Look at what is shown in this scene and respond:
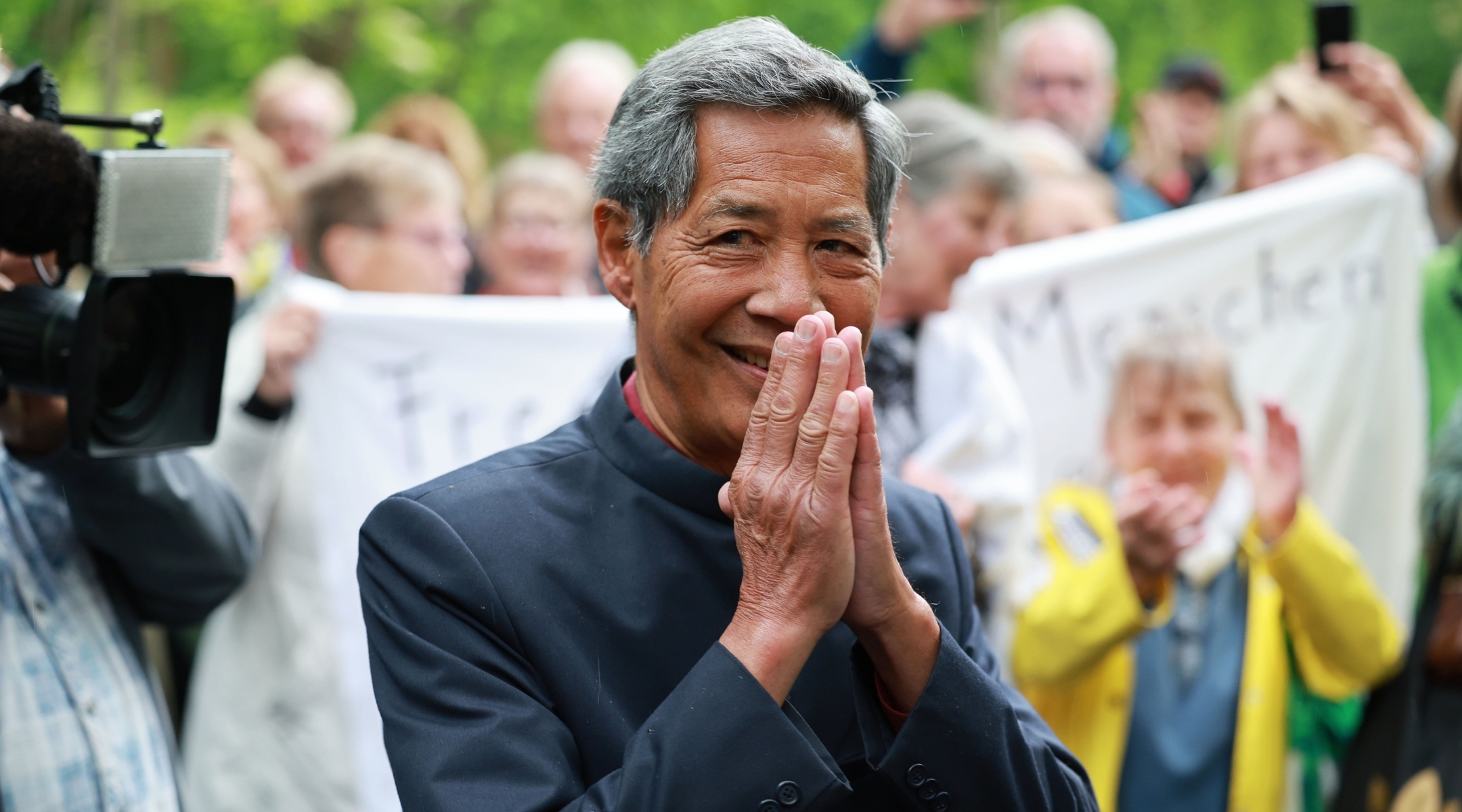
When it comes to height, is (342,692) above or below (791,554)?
below

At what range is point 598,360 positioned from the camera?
473 centimetres

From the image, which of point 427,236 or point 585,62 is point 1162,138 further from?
point 427,236

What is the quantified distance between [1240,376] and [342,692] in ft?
10.5

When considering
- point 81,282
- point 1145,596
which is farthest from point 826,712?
point 81,282

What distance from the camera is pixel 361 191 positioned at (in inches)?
187

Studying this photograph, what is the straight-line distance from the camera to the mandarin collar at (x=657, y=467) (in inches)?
84.4

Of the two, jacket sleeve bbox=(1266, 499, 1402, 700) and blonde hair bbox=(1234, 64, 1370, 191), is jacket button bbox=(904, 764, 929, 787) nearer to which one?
jacket sleeve bbox=(1266, 499, 1402, 700)

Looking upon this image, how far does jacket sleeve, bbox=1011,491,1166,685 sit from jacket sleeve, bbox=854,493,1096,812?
195 centimetres

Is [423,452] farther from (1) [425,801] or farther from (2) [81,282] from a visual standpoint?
(2) [81,282]

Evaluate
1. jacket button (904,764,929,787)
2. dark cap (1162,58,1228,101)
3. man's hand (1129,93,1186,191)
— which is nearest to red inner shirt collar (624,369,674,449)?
jacket button (904,764,929,787)

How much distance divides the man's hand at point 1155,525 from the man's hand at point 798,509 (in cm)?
228

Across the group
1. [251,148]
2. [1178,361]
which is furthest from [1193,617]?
[251,148]

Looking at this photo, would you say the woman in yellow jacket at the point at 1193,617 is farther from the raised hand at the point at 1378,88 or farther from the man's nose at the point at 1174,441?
the raised hand at the point at 1378,88

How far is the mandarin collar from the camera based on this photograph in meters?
2.14
